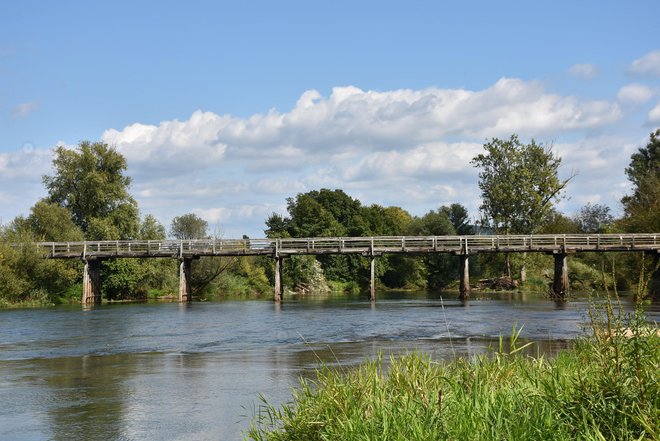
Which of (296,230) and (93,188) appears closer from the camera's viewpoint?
(93,188)

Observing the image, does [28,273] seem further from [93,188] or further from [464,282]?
[464,282]

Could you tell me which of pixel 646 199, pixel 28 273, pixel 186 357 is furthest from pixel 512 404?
pixel 646 199

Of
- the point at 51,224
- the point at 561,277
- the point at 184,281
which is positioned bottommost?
the point at 561,277

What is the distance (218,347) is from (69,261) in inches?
1690

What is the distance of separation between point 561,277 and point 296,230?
41.4 m

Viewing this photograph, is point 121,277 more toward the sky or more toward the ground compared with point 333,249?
more toward the ground

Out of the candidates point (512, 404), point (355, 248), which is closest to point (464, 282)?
point (355, 248)

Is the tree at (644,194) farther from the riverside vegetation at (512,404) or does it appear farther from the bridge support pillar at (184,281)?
the riverside vegetation at (512,404)

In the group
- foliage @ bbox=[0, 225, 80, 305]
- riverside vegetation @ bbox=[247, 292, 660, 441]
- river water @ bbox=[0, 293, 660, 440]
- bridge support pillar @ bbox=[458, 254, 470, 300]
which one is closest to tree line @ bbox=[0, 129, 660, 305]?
foliage @ bbox=[0, 225, 80, 305]

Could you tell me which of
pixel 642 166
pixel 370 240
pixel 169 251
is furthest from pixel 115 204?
pixel 642 166

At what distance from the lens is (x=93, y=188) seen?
6994 cm

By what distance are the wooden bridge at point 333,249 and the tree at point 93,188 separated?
8.61 metres

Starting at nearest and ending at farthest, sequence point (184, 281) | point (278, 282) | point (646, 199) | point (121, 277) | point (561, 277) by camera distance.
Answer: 1. point (278, 282)
2. point (561, 277)
3. point (184, 281)
4. point (121, 277)
5. point (646, 199)

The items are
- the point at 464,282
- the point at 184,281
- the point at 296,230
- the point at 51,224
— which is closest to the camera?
the point at 464,282
